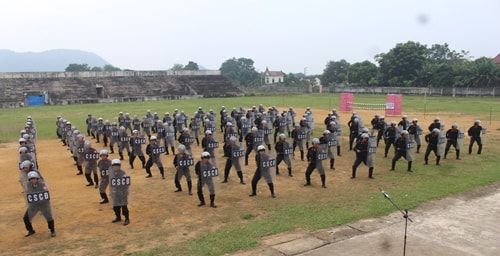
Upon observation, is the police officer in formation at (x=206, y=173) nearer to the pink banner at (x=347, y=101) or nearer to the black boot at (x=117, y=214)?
the black boot at (x=117, y=214)

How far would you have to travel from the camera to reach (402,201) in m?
11.4

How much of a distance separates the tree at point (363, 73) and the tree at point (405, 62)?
514cm

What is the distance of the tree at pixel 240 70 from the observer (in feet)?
412

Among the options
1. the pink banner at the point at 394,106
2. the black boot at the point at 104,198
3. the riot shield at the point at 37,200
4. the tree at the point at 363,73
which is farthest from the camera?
the tree at the point at 363,73

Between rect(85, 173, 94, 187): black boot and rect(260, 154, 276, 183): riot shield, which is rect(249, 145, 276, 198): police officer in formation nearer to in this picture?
rect(260, 154, 276, 183): riot shield

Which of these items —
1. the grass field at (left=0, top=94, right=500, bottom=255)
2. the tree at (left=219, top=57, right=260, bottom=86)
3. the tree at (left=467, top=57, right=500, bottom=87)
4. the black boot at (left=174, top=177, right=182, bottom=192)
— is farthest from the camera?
the tree at (left=219, top=57, right=260, bottom=86)

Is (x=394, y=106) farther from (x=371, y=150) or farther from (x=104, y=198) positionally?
(x=104, y=198)

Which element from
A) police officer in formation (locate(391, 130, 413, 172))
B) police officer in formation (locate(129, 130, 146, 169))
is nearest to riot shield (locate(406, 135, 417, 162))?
police officer in formation (locate(391, 130, 413, 172))

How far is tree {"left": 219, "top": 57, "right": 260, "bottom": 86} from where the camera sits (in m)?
126

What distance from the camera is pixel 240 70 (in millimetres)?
137500

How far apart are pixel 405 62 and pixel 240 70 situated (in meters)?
74.3

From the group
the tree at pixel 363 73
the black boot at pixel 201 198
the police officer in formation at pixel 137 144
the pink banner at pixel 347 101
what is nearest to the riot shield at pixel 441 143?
the black boot at pixel 201 198

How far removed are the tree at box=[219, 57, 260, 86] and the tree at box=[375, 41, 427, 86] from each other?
57076 mm

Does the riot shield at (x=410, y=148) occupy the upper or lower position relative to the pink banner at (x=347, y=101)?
lower
